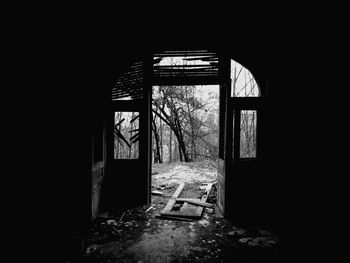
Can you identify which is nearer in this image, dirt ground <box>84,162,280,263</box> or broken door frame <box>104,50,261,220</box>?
dirt ground <box>84,162,280,263</box>

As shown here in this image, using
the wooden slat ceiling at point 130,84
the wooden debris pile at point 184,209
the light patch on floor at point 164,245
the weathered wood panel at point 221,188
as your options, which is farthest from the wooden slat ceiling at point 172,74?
the light patch on floor at point 164,245

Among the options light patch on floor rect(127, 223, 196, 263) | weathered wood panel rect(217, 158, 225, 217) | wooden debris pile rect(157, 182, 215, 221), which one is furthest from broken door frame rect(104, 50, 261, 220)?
light patch on floor rect(127, 223, 196, 263)

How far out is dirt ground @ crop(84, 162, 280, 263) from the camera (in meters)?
3.23

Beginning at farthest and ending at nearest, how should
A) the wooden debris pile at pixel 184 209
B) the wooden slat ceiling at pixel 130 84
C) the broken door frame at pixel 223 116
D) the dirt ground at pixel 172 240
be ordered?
1. the wooden slat ceiling at pixel 130 84
2. the wooden debris pile at pixel 184 209
3. the broken door frame at pixel 223 116
4. the dirt ground at pixel 172 240

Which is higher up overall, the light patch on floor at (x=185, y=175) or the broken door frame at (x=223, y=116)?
the broken door frame at (x=223, y=116)

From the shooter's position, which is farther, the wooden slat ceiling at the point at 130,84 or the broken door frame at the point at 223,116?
the wooden slat ceiling at the point at 130,84

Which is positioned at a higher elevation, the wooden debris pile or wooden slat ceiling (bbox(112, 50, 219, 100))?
wooden slat ceiling (bbox(112, 50, 219, 100))

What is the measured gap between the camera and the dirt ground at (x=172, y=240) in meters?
3.23

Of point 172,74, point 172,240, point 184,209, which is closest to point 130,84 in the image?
point 172,74

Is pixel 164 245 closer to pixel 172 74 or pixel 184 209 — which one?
pixel 184 209

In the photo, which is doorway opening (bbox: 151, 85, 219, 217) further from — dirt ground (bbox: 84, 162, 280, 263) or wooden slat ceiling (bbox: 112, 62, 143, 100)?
wooden slat ceiling (bbox: 112, 62, 143, 100)

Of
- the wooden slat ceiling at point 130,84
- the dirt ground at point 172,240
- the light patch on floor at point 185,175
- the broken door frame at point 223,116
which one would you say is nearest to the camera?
the dirt ground at point 172,240

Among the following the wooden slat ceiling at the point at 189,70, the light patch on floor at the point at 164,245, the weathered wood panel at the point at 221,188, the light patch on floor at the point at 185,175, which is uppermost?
the wooden slat ceiling at the point at 189,70

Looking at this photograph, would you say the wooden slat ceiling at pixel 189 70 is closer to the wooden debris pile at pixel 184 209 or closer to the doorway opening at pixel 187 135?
the wooden debris pile at pixel 184 209
